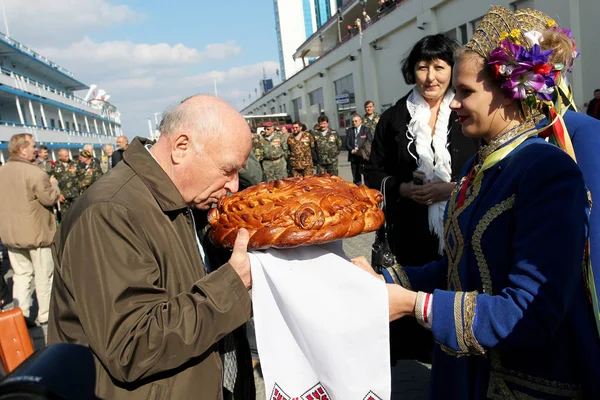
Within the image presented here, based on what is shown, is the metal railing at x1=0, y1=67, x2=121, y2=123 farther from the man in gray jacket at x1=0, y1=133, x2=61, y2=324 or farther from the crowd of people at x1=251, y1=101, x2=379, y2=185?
the man in gray jacket at x1=0, y1=133, x2=61, y2=324

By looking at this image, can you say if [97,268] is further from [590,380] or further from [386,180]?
[386,180]

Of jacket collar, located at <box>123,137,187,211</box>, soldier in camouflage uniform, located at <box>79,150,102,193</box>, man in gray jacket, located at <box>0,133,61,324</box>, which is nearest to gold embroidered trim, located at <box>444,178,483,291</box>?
jacket collar, located at <box>123,137,187,211</box>

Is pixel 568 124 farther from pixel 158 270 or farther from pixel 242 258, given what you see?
pixel 158 270

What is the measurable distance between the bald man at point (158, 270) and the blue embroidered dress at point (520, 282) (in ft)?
2.68

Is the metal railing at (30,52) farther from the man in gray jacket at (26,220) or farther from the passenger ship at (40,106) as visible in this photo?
the man in gray jacket at (26,220)

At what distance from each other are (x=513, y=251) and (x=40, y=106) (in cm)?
5096

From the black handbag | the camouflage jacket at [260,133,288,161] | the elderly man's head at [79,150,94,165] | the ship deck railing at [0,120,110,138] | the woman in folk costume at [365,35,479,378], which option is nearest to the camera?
the woman in folk costume at [365,35,479,378]

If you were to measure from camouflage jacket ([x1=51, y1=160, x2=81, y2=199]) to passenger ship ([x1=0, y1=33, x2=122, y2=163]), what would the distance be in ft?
72.7

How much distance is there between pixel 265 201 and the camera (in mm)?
1633

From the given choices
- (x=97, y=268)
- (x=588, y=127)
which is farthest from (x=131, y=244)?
(x=588, y=127)

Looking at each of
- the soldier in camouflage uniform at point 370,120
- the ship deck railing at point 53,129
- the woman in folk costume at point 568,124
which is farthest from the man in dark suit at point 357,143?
the ship deck railing at point 53,129

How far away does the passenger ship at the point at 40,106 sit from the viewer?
37094 mm

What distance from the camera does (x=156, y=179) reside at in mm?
1707

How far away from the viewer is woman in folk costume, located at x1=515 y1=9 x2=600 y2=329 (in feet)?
5.18
